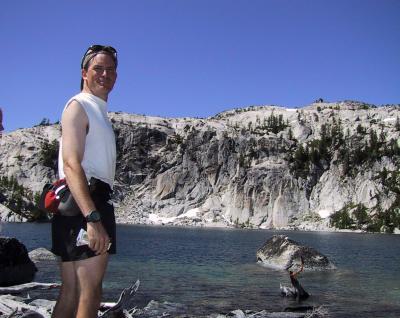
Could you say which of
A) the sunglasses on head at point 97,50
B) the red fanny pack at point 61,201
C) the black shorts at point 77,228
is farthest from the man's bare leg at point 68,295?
the sunglasses on head at point 97,50

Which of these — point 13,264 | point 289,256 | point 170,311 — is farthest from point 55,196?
point 289,256

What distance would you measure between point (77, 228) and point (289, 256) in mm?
43186

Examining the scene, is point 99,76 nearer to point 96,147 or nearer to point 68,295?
point 96,147

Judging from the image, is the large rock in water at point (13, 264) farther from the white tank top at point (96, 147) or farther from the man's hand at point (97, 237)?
the man's hand at point (97, 237)

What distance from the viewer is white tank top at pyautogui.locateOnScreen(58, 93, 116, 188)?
634 cm

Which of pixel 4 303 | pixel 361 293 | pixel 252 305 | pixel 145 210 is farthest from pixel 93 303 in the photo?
pixel 145 210

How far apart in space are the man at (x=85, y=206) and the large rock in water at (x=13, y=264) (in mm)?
28000

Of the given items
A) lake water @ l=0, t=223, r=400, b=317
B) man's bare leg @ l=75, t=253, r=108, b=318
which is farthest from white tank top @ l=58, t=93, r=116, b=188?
lake water @ l=0, t=223, r=400, b=317

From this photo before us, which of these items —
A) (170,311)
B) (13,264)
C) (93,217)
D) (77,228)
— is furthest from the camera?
(13,264)

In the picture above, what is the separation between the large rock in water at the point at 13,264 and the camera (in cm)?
3186

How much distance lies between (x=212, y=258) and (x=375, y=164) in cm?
14696

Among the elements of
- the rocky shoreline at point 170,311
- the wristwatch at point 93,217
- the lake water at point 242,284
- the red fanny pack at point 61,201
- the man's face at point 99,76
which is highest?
the man's face at point 99,76

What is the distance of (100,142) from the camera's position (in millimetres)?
6430

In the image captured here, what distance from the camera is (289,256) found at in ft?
154
